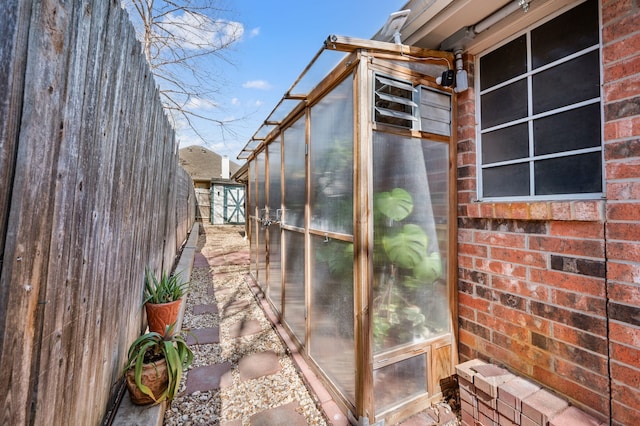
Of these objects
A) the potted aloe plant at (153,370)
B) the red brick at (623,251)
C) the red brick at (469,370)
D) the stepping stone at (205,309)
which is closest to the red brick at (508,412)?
the red brick at (469,370)

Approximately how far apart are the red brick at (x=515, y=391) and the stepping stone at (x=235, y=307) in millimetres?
3242

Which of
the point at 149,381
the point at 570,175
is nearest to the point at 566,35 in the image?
the point at 570,175

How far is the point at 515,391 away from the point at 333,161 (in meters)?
1.85

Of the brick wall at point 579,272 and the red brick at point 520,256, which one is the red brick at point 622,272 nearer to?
the brick wall at point 579,272

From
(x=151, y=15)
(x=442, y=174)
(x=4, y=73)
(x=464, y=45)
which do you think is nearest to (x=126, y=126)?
(x=4, y=73)

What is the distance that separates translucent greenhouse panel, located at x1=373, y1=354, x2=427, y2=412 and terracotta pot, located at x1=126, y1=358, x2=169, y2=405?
1.32 metres

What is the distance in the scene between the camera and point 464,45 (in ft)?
6.52

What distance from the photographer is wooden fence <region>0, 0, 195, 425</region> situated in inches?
30.3

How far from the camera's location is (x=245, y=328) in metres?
3.45

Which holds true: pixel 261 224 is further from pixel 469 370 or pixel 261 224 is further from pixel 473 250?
pixel 469 370

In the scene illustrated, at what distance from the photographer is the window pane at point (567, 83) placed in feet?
4.83

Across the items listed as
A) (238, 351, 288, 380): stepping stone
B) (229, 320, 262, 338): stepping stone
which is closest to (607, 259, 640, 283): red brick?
(238, 351, 288, 380): stepping stone

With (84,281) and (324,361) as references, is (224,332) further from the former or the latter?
(84,281)

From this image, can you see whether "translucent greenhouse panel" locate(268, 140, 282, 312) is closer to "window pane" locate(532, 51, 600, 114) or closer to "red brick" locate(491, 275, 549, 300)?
"red brick" locate(491, 275, 549, 300)
